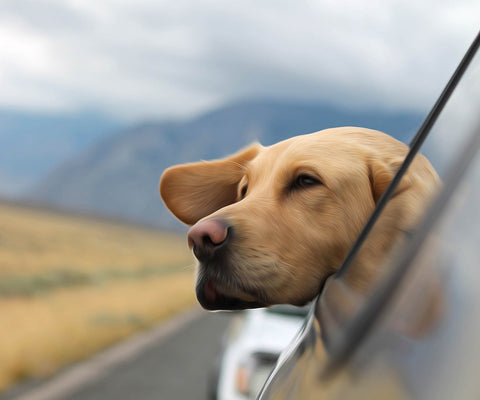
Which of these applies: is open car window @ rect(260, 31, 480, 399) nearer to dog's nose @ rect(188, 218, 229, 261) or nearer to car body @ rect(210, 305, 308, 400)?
dog's nose @ rect(188, 218, 229, 261)

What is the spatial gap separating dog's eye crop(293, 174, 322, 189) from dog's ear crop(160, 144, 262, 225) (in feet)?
0.55

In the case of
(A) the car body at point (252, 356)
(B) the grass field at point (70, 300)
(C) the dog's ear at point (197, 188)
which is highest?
(C) the dog's ear at point (197, 188)

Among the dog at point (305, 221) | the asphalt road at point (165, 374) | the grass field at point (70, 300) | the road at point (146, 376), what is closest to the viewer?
the dog at point (305, 221)

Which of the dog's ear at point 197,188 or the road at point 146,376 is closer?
the dog's ear at point 197,188

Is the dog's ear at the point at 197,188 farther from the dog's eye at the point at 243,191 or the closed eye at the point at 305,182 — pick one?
the closed eye at the point at 305,182

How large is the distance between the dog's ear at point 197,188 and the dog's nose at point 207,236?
0.15 metres

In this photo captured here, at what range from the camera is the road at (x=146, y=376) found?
336 inches

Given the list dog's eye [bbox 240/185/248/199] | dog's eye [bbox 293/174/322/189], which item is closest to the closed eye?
dog's eye [bbox 293/174/322/189]

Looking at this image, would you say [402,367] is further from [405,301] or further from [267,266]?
[267,266]

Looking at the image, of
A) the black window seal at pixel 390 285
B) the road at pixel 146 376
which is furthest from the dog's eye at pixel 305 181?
the road at pixel 146 376

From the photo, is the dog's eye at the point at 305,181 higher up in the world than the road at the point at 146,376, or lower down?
higher up

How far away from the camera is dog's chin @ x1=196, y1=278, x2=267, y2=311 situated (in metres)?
0.84

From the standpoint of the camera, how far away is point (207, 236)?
81 cm

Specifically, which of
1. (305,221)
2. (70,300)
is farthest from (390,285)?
(70,300)
